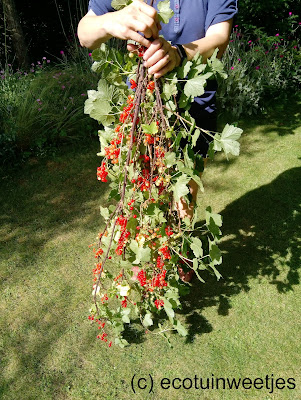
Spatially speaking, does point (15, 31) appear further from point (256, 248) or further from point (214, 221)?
point (214, 221)

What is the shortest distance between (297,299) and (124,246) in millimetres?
1298

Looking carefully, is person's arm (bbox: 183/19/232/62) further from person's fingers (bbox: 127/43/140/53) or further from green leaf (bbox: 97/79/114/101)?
green leaf (bbox: 97/79/114/101)

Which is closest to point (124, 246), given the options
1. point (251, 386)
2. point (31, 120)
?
point (251, 386)

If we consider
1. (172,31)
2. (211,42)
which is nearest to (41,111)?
(172,31)

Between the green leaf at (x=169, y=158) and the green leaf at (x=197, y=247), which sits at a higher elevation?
the green leaf at (x=169, y=158)

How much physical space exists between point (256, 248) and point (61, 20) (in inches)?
216

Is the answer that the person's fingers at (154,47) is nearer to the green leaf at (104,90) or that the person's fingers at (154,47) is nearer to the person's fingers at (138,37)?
the person's fingers at (138,37)

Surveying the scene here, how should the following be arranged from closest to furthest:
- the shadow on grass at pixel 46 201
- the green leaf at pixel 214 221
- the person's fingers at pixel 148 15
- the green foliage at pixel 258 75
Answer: the person's fingers at pixel 148 15, the green leaf at pixel 214 221, the shadow on grass at pixel 46 201, the green foliage at pixel 258 75

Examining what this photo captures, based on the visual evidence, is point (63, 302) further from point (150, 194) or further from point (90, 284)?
point (150, 194)

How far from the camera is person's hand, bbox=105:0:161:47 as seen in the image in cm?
118

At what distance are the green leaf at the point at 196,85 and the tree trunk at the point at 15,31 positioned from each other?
462 centimetres

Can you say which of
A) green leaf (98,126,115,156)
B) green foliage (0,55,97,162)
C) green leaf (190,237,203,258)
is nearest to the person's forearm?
green leaf (98,126,115,156)

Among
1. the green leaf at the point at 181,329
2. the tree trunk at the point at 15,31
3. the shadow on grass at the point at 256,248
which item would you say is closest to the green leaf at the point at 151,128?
the green leaf at the point at 181,329

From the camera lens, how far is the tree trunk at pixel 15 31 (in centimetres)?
500
